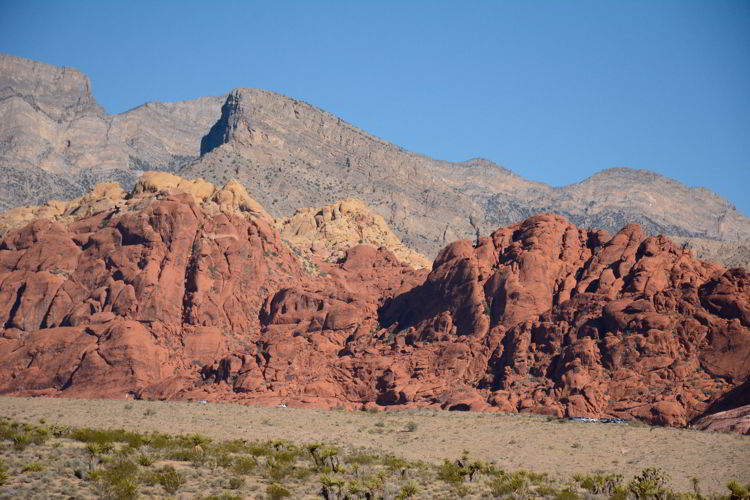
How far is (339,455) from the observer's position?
52.0 m

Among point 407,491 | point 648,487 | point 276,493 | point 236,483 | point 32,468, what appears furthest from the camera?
point 648,487

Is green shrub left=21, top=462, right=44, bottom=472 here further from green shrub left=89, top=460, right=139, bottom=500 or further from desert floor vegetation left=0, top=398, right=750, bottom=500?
green shrub left=89, top=460, right=139, bottom=500

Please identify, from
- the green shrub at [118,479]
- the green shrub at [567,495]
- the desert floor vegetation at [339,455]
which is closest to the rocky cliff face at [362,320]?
the desert floor vegetation at [339,455]

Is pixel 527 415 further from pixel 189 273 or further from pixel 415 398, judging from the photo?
pixel 189 273

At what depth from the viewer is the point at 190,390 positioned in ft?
279

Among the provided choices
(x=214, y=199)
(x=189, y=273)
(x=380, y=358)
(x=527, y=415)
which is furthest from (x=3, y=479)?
(x=214, y=199)

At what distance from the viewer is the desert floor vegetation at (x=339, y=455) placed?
40750 millimetres

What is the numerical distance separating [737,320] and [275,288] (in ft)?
153

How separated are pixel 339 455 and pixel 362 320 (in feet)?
157

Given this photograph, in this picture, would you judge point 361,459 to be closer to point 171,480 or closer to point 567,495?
point 567,495

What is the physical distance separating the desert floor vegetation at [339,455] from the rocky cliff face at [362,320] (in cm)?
1113

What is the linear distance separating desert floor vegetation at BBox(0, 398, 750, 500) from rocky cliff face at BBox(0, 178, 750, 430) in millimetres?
11126

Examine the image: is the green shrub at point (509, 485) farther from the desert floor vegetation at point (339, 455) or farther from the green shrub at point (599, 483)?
the green shrub at point (599, 483)

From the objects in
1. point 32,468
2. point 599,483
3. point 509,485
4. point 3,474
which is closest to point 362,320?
point 599,483
